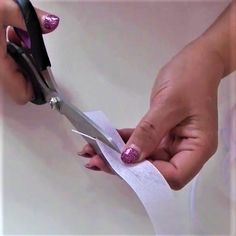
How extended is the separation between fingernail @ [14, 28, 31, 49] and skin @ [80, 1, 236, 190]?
5.6 inches

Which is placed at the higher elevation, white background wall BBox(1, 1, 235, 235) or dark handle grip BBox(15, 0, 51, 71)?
dark handle grip BBox(15, 0, 51, 71)

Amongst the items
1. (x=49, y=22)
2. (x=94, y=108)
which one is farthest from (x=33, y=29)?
(x=94, y=108)

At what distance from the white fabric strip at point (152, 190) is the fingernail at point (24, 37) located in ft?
0.53

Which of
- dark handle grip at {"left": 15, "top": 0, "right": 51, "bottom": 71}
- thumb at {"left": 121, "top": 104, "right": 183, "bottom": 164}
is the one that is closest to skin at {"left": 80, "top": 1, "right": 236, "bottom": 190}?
thumb at {"left": 121, "top": 104, "right": 183, "bottom": 164}

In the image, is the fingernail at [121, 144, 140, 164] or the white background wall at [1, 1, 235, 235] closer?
the fingernail at [121, 144, 140, 164]

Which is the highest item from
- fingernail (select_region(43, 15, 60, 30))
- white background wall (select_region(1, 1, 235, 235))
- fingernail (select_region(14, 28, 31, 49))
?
fingernail (select_region(43, 15, 60, 30))

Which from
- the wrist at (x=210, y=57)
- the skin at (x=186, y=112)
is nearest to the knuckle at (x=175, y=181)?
the skin at (x=186, y=112)

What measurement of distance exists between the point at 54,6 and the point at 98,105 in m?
0.15

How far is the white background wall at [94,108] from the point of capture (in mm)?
629

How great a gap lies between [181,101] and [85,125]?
0.36 ft

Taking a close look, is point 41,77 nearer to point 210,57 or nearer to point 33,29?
point 33,29

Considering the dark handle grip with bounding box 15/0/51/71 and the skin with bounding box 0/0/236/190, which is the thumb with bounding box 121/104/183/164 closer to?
the skin with bounding box 0/0/236/190

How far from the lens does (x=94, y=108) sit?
25.9 inches

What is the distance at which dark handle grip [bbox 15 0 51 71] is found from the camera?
1.76ft
